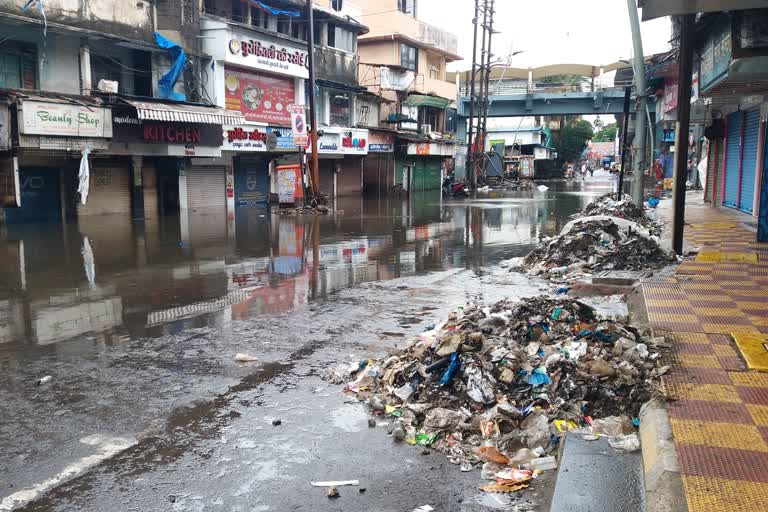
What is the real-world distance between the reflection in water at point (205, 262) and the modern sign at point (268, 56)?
300 inches

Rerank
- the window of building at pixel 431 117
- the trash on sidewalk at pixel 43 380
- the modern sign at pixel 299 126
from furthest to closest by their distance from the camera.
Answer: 1. the window of building at pixel 431 117
2. the modern sign at pixel 299 126
3. the trash on sidewalk at pixel 43 380

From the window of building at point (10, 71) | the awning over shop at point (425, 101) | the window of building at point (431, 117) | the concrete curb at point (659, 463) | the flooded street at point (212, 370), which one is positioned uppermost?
the awning over shop at point (425, 101)

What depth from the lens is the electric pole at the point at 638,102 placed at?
Answer: 44.5 feet

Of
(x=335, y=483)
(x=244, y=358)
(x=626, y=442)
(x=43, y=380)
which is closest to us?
(x=335, y=483)

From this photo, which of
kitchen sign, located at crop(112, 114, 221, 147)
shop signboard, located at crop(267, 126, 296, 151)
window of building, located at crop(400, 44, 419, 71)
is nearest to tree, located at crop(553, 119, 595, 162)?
window of building, located at crop(400, 44, 419, 71)

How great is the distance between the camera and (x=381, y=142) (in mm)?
40188

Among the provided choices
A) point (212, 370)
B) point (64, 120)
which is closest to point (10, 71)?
point (64, 120)

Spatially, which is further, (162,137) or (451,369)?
(162,137)

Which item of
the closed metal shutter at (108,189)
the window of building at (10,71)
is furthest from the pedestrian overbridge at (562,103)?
the window of building at (10,71)

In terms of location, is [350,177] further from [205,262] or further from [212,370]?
[212,370]

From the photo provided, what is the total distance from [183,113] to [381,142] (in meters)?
18.0

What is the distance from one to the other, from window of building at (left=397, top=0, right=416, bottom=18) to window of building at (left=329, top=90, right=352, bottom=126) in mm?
11752

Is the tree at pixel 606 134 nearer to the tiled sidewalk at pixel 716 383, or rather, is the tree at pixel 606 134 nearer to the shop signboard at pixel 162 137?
the shop signboard at pixel 162 137

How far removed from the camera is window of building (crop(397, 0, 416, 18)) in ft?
150
